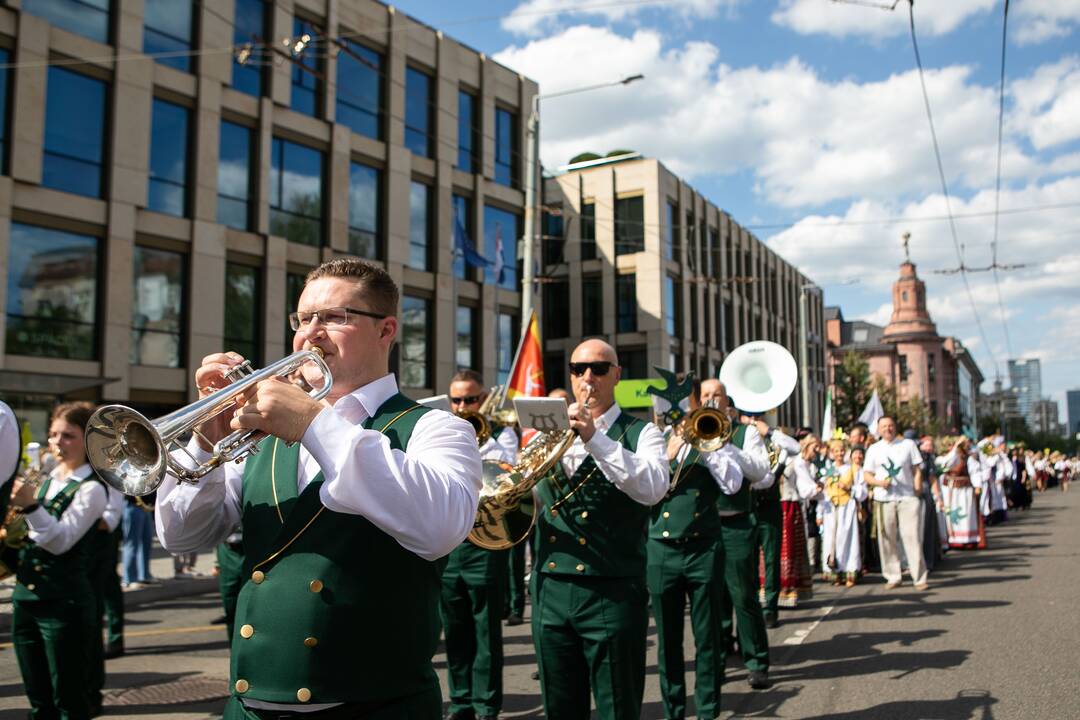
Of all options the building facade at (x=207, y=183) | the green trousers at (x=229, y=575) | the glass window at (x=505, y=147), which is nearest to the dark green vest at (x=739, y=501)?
the green trousers at (x=229, y=575)

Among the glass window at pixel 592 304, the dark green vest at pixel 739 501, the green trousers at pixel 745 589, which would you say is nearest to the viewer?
the green trousers at pixel 745 589

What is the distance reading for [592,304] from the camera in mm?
37938

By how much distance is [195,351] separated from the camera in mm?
20766

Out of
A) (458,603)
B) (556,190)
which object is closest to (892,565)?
(458,603)

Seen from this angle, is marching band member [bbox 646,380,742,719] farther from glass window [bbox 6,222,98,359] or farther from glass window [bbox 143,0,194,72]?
Result: glass window [bbox 143,0,194,72]

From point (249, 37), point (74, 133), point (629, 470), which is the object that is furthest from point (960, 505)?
point (74, 133)

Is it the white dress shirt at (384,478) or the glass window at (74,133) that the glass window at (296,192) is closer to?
the glass window at (74,133)

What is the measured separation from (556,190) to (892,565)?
27776 millimetres

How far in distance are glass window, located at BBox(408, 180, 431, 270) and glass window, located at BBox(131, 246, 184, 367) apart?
23.9 feet

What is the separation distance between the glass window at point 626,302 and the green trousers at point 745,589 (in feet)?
97.5

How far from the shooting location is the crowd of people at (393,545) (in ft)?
7.83

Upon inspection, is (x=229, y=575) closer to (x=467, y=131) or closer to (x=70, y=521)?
(x=70, y=521)

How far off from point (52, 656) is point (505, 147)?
2671cm

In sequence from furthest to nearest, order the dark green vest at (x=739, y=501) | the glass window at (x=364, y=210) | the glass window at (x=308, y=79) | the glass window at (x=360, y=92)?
the glass window at (x=364, y=210) < the glass window at (x=360, y=92) < the glass window at (x=308, y=79) < the dark green vest at (x=739, y=501)
